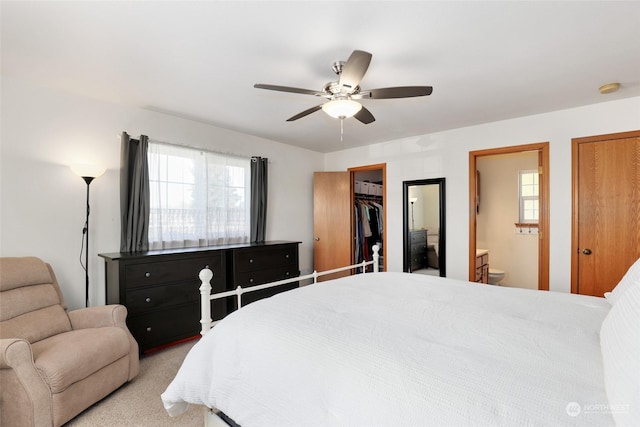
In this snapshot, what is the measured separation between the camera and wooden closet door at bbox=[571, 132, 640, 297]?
2.88m

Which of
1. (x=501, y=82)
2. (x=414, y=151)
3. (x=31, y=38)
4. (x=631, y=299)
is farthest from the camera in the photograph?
(x=414, y=151)

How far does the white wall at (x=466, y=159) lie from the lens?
307cm

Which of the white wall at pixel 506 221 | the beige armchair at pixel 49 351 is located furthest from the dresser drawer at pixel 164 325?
the white wall at pixel 506 221

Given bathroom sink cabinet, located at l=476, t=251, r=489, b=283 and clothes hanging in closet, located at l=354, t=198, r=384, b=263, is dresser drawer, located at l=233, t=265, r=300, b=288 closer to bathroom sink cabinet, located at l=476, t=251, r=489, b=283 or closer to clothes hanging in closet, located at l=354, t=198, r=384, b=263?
clothes hanging in closet, located at l=354, t=198, r=384, b=263

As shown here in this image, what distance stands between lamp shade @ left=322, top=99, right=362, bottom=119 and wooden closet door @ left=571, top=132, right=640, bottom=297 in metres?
Result: 2.59

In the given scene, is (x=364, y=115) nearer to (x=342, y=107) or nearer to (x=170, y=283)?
(x=342, y=107)

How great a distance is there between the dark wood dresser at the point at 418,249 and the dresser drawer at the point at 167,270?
266 cm

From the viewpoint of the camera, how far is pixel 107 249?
9.82ft

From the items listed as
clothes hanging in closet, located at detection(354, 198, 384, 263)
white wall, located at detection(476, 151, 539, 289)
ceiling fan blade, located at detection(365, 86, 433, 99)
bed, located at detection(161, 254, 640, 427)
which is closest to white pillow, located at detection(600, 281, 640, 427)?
bed, located at detection(161, 254, 640, 427)

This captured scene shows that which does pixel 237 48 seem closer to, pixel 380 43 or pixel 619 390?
pixel 380 43

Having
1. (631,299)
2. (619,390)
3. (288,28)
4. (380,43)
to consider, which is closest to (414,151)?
(380,43)

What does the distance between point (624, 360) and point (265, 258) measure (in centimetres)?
329

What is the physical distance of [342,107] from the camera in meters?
2.13

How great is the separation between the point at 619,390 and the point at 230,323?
1434mm
